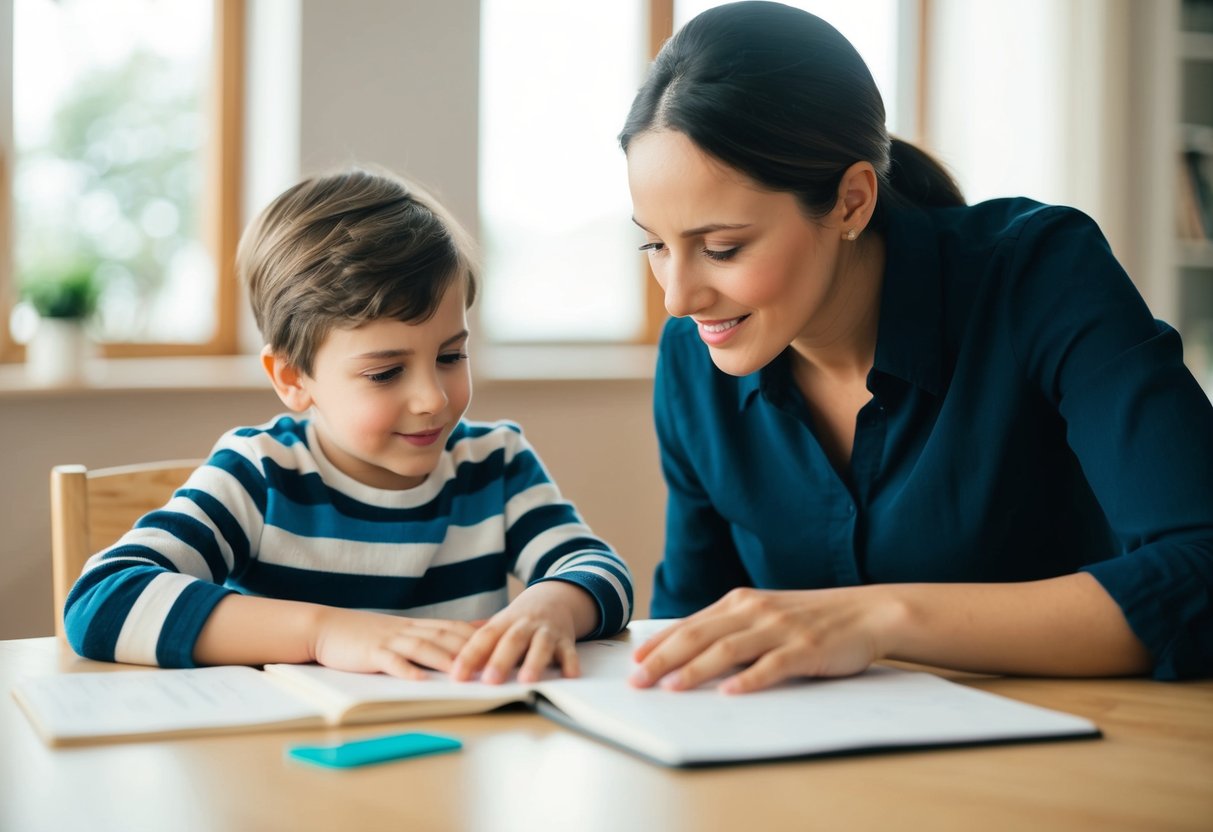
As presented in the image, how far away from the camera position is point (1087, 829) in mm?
675

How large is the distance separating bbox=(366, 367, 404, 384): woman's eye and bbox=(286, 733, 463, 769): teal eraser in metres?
0.60

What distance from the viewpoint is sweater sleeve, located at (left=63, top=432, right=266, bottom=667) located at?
1.07 meters

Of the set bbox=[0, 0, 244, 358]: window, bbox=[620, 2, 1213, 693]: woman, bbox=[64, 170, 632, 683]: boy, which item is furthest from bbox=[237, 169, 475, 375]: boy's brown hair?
bbox=[0, 0, 244, 358]: window

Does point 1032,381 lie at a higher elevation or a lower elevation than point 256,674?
higher

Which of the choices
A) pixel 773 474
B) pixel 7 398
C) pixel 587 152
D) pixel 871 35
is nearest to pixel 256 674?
pixel 773 474

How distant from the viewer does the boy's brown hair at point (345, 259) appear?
138 cm

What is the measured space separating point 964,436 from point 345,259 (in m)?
0.67

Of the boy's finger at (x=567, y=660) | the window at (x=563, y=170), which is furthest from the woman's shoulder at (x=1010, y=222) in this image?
the window at (x=563, y=170)

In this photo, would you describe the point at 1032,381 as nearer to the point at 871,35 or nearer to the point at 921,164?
the point at 921,164

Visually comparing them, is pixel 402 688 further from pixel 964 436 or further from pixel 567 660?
pixel 964 436

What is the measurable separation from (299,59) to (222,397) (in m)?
0.74

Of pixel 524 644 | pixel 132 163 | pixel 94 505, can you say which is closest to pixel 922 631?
pixel 524 644

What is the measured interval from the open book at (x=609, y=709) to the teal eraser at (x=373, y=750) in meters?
0.07

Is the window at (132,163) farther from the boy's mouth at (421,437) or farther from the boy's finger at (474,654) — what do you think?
the boy's finger at (474,654)
